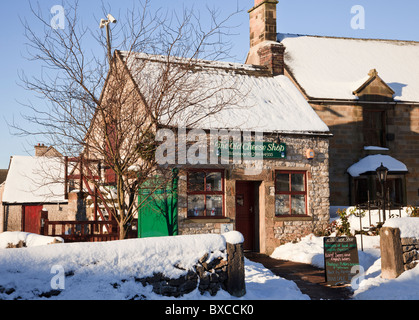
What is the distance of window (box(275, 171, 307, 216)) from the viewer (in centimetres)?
1391

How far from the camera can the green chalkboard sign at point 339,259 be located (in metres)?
9.40

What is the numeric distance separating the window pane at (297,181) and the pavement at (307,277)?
2.31 m

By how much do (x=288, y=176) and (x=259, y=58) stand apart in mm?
5485

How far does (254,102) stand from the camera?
14648mm

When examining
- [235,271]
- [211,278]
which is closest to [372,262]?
[235,271]

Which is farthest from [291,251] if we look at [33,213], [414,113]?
[33,213]

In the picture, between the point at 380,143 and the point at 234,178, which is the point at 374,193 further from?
the point at 234,178

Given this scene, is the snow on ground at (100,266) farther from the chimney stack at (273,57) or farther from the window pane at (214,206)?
the chimney stack at (273,57)

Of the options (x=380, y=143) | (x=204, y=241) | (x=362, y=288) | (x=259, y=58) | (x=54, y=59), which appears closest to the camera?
(x=204, y=241)

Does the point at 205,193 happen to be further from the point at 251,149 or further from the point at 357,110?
the point at 357,110

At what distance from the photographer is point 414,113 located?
19.2 metres

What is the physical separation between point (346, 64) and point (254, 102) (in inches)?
301

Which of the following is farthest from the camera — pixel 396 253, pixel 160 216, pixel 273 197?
pixel 273 197

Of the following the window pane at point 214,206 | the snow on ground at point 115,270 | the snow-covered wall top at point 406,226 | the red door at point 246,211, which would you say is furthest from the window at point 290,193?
the snow on ground at point 115,270
